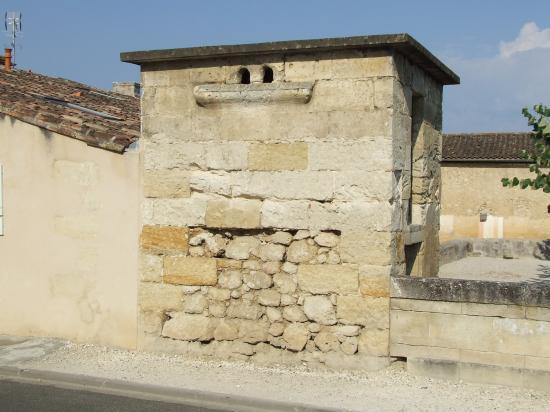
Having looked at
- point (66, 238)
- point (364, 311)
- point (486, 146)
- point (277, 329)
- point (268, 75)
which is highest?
point (486, 146)

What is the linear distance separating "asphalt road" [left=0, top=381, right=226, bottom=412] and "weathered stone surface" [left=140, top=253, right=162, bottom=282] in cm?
150

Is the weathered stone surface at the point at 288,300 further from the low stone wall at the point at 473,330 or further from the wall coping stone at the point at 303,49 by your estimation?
the wall coping stone at the point at 303,49

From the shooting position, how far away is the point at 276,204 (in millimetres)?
6840

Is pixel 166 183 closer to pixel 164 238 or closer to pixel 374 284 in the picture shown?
pixel 164 238

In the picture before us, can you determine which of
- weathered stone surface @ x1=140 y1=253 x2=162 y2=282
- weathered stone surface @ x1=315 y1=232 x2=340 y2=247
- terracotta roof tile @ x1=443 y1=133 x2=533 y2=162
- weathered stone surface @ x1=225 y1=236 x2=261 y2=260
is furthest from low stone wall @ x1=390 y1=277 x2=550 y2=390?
terracotta roof tile @ x1=443 y1=133 x2=533 y2=162

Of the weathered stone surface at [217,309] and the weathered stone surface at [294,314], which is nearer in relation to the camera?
the weathered stone surface at [294,314]

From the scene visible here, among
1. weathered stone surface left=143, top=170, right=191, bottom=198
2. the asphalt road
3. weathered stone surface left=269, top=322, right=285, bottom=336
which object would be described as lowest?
the asphalt road

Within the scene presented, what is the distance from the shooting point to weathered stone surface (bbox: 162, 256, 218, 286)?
7.11 metres

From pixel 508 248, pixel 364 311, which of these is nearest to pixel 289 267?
pixel 364 311

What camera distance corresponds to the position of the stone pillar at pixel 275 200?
651cm

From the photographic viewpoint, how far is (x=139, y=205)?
7.38 metres

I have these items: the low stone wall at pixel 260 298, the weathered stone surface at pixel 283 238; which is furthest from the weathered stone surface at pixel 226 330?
the weathered stone surface at pixel 283 238

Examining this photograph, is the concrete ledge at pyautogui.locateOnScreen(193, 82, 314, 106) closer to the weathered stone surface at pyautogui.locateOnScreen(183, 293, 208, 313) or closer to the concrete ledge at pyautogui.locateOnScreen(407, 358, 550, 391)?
the weathered stone surface at pyautogui.locateOnScreen(183, 293, 208, 313)

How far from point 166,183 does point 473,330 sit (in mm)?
3346
